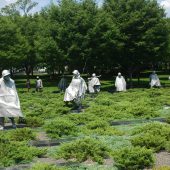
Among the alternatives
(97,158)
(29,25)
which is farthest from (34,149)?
(29,25)

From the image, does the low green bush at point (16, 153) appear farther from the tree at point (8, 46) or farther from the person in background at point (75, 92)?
the tree at point (8, 46)

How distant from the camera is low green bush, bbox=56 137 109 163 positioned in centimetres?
1012

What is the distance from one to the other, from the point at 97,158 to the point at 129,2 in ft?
121

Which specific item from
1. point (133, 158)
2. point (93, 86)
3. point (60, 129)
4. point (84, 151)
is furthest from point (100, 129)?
point (93, 86)

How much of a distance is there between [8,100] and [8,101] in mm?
33

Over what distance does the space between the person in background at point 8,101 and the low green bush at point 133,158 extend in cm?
617

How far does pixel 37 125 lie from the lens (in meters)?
15.9

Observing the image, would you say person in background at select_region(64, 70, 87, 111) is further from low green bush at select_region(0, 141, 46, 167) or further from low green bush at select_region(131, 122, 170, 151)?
Answer: low green bush at select_region(0, 141, 46, 167)

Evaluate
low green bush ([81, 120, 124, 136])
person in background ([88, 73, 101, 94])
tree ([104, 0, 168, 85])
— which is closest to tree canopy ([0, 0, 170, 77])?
tree ([104, 0, 168, 85])

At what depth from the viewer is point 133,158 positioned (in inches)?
364

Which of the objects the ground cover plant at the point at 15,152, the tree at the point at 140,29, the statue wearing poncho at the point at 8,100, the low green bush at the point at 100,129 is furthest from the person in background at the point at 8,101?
the tree at the point at 140,29

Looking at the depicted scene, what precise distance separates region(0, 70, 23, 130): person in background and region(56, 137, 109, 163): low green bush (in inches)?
191

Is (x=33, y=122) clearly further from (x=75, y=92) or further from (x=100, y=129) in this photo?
(x=75, y=92)

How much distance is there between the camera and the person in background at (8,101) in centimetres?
1506
